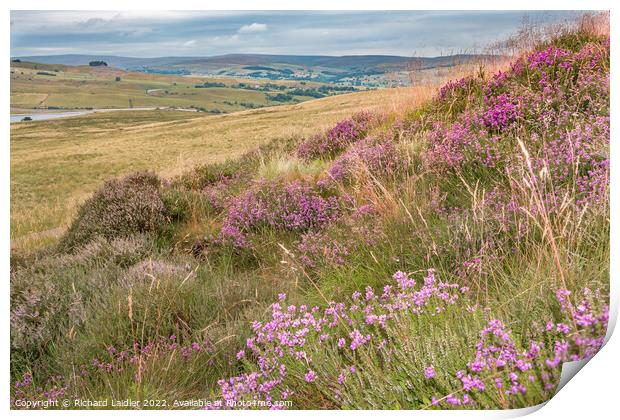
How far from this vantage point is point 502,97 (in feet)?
18.9

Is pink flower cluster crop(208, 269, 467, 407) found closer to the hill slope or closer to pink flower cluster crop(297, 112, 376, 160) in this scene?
Answer: the hill slope

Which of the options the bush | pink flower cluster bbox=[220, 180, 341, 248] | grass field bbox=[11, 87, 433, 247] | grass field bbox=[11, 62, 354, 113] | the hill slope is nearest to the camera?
the hill slope

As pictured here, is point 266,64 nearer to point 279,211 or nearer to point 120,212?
point 279,211

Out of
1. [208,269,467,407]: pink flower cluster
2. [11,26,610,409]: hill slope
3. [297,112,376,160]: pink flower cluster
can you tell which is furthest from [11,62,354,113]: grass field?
[208,269,467,407]: pink flower cluster

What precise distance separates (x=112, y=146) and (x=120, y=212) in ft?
2.00

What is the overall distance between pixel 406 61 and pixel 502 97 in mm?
1218

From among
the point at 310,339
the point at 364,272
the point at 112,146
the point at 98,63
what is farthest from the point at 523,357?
the point at 112,146

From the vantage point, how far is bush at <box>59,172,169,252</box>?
17.2 feet

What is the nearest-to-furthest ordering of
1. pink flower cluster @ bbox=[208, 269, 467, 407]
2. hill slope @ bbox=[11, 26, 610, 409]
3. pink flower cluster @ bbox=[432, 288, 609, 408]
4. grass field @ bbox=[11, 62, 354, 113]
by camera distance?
pink flower cluster @ bbox=[432, 288, 609, 408] → hill slope @ bbox=[11, 26, 610, 409] → pink flower cluster @ bbox=[208, 269, 467, 407] → grass field @ bbox=[11, 62, 354, 113]

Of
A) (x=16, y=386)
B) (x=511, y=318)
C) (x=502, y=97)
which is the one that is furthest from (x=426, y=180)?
(x=16, y=386)

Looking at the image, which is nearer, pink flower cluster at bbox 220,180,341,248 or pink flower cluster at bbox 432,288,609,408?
pink flower cluster at bbox 432,288,609,408

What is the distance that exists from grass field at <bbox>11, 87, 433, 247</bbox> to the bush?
11 centimetres

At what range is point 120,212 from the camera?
210 inches

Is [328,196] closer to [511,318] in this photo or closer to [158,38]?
[158,38]
